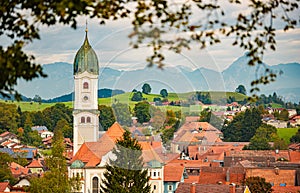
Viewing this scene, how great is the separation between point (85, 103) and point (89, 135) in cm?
243

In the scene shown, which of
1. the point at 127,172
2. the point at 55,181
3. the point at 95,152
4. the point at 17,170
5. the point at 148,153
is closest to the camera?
the point at 55,181

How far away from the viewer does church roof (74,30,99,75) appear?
Answer: 6430 centimetres

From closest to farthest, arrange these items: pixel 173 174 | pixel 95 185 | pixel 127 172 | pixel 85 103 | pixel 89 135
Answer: pixel 127 172, pixel 95 185, pixel 173 174, pixel 89 135, pixel 85 103

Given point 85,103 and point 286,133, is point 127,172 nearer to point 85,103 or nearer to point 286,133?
point 85,103

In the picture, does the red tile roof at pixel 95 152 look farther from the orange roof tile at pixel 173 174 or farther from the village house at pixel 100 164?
the orange roof tile at pixel 173 174

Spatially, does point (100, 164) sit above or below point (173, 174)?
above

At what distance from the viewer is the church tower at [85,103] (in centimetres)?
6575

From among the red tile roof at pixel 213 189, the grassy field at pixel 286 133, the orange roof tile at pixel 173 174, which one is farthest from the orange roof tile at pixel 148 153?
the grassy field at pixel 286 133

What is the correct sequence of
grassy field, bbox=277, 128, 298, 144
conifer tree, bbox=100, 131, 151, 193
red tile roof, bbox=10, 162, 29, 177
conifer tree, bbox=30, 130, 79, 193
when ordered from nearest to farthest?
conifer tree, bbox=30, 130, 79, 193
conifer tree, bbox=100, 131, 151, 193
red tile roof, bbox=10, 162, 29, 177
grassy field, bbox=277, 128, 298, 144

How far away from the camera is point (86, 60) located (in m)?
64.8

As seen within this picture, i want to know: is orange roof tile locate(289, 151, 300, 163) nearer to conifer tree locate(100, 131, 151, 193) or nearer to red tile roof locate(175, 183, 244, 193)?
conifer tree locate(100, 131, 151, 193)

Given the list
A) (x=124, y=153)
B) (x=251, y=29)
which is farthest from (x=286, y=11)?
(x=124, y=153)

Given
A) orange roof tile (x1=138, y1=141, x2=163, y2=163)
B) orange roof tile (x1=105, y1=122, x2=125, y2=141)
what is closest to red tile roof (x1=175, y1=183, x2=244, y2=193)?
orange roof tile (x1=138, y1=141, x2=163, y2=163)

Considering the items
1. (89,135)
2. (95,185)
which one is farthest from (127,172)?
(89,135)
